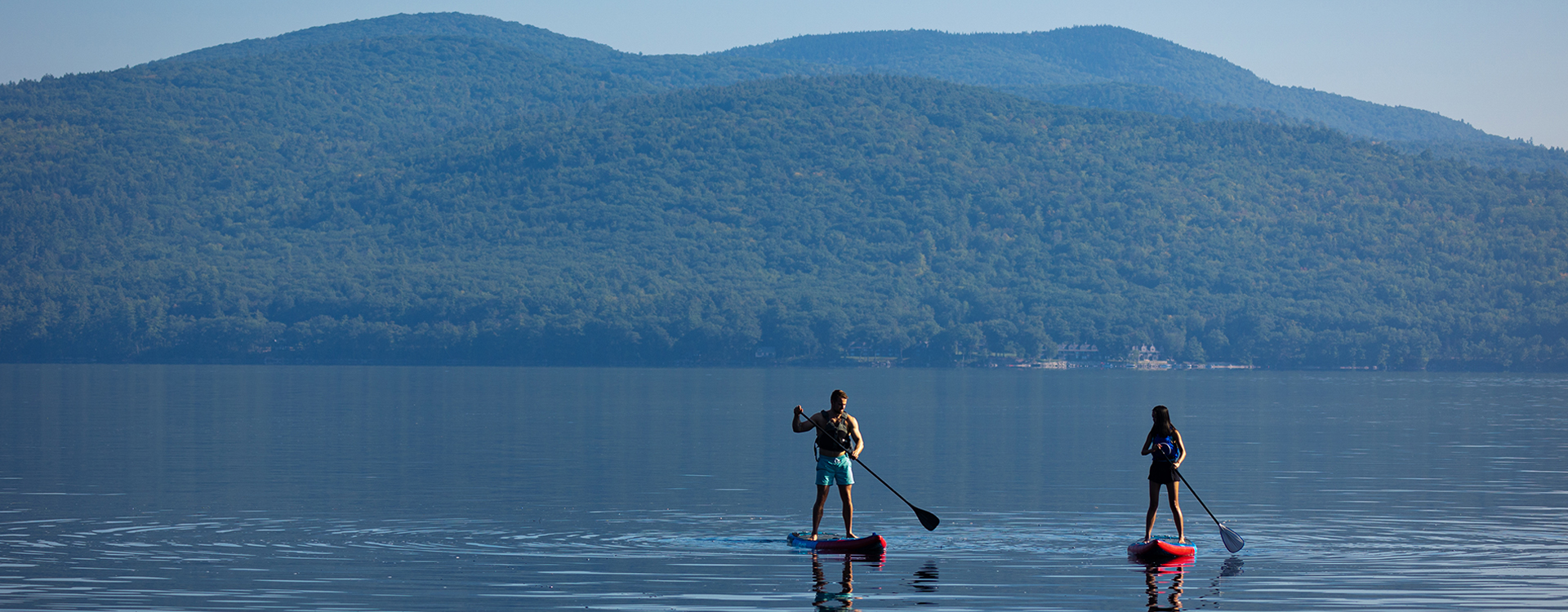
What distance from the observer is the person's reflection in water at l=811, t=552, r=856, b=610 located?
18.1 metres

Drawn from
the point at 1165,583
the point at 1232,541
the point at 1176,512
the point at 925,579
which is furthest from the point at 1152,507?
the point at 925,579

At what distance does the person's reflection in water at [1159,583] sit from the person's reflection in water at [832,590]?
120 inches

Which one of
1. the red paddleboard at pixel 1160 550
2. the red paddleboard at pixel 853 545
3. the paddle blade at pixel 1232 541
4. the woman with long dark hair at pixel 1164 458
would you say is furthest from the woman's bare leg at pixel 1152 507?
the red paddleboard at pixel 853 545

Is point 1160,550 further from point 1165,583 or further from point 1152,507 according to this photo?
point 1165,583

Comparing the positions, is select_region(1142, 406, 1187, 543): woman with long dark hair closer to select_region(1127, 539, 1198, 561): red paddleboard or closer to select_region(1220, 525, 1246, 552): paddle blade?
select_region(1127, 539, 1198, 561): red paddleboard

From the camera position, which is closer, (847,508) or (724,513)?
(847,508)

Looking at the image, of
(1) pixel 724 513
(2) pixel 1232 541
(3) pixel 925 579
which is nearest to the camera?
(3) pixel 925 579

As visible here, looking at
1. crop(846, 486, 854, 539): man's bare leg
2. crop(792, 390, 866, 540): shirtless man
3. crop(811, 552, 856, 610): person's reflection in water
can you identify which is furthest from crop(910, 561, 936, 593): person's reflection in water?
crop(792, 390, 866, 540): shirtless man

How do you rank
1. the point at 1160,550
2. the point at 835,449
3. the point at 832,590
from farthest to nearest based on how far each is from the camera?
the point at 835,449 < the point at 1160,550 < the point at 832,590

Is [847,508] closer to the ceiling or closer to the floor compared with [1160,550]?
closer to the ceiling

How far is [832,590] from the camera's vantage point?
19156 millimetres

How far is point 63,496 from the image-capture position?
29.4m

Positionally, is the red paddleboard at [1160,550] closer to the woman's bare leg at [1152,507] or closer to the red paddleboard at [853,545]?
the woman's bare leg at [1152,507]

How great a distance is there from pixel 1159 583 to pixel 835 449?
455 cm
